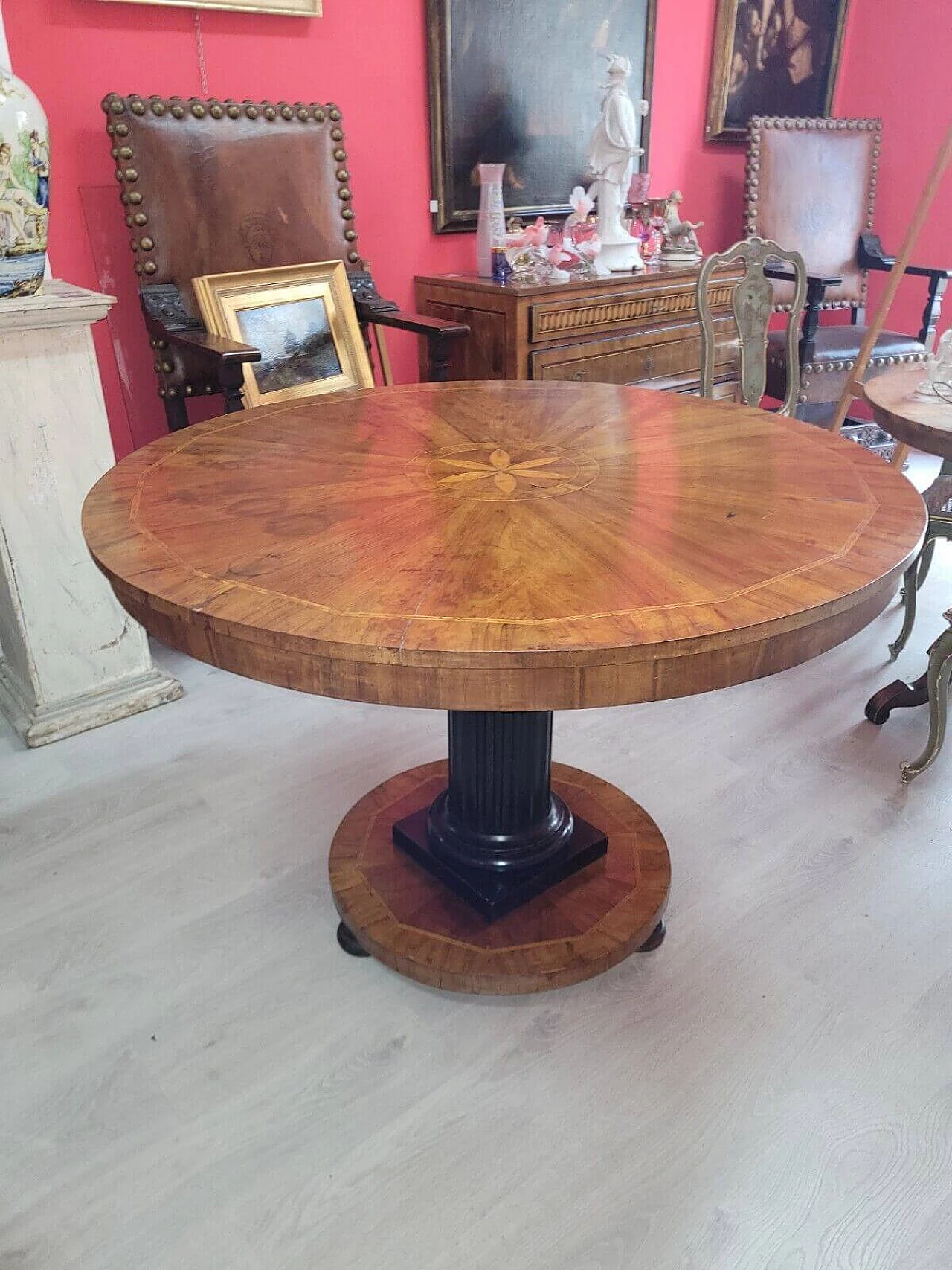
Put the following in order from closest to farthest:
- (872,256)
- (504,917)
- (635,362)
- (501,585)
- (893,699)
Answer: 1. (501,585)
2. (504,917)
3. (893,699)
4. (635,362)
5. (872,256)

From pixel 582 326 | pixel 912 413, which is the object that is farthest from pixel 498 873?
pixel 582 326

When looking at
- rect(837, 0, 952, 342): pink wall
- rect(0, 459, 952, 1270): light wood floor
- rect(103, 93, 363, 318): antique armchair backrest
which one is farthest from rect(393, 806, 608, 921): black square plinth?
rect(837, 0, 952, 342): pink wall

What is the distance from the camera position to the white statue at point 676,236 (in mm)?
3449

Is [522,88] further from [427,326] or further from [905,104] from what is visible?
[905,104]

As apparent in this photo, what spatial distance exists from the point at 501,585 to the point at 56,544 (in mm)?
1575

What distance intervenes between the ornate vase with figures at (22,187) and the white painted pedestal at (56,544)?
0.06m

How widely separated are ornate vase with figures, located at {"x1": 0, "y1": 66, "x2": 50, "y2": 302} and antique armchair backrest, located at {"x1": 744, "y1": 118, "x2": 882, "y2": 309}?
2.99 m

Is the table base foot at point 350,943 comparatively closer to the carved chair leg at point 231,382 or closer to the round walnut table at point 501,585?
the round walnut table at point 501,585

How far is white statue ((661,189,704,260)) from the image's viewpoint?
3.45 metres

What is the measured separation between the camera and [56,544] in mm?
2182

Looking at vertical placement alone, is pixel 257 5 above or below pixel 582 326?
above

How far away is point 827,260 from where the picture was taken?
162 inches

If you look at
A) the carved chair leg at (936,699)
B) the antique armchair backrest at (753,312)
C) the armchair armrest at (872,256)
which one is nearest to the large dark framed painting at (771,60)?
the armchair armrest at (872,256)

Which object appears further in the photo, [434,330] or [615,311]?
[615,311]
